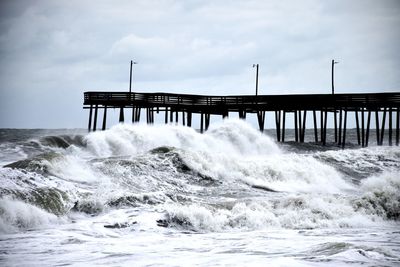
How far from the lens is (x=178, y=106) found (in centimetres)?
3612

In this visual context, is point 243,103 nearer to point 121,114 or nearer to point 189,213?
point 121,114

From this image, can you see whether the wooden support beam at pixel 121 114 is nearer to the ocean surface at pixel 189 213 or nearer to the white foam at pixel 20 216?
the ocean surface at pixel 189 213

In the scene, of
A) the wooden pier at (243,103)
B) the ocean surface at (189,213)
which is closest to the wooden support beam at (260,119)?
the wooden pier at (243,103)

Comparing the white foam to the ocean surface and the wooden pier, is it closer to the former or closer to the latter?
the ocean surface

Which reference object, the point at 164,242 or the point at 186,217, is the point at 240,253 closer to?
the point at 164,242

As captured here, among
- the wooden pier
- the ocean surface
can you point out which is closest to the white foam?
the ocean surface

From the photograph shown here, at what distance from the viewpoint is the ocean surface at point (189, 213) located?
33.6 feet

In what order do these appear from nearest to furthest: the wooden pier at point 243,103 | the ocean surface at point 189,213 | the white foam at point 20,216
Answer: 1. the ocean surface at point 189,213
2. the white foam at point 20,216
3. the wooden pier at point 243,103

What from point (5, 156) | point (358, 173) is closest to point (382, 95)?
point (358, 173)

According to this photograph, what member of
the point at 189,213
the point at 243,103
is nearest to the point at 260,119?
the point at 243,103

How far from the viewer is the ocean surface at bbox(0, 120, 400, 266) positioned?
403 inches

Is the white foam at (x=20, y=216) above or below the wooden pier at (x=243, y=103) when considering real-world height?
below

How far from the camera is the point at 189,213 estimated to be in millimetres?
13680

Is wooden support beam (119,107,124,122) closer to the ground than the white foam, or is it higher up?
higher up
